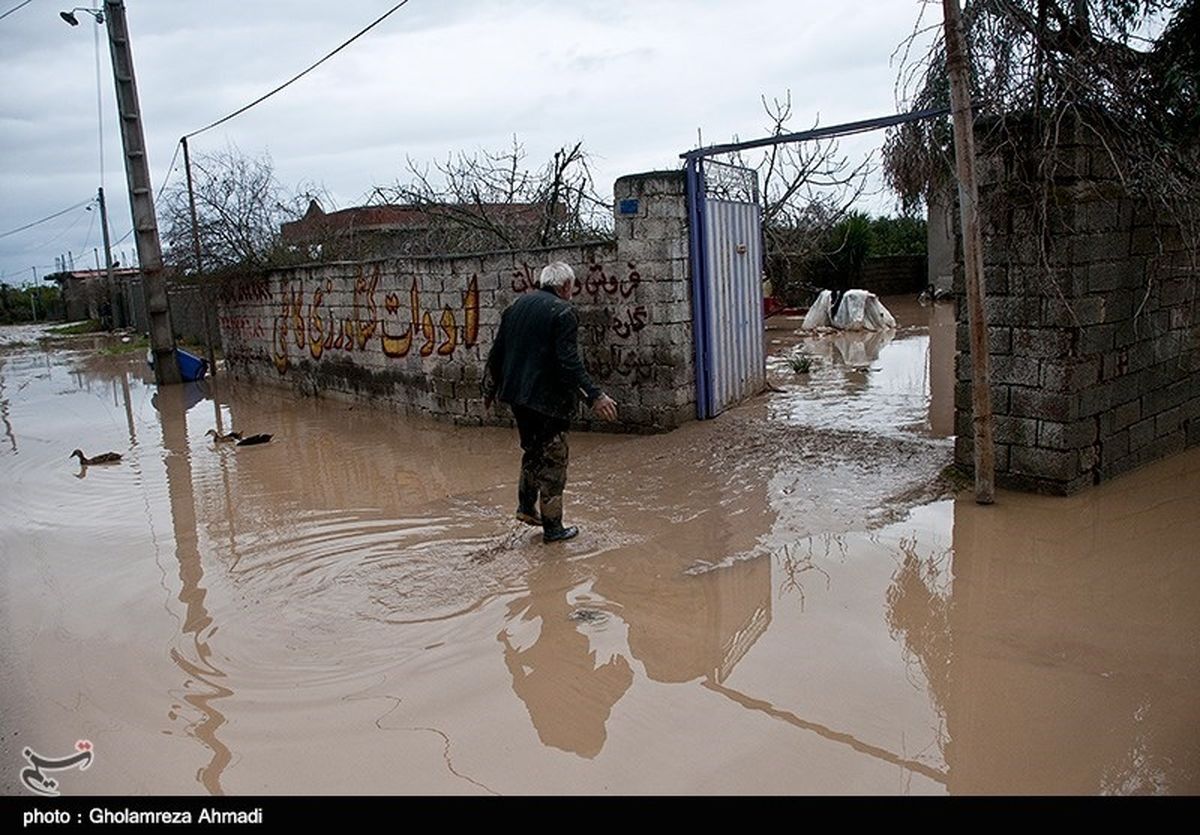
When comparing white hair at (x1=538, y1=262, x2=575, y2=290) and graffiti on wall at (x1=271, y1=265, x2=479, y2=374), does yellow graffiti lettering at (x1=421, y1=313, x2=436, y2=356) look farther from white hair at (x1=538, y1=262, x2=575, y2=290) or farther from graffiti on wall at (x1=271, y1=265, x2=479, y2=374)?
white hair at (x1=538, y1=262, x2=575, y2=290)

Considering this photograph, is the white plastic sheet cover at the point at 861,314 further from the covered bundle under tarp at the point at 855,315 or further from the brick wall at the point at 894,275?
the brick wall at the point at 894,275

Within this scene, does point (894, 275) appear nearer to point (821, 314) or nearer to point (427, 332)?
point (821, 314)

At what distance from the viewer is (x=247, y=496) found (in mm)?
7848

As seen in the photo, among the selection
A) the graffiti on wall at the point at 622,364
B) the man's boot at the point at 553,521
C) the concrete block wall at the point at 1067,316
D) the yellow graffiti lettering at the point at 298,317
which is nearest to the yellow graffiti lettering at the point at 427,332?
the graffiti on wall at the point at 622,364

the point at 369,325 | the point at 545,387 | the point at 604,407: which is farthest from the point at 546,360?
the point at 369,325

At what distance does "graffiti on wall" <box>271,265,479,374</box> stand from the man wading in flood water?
4545mm

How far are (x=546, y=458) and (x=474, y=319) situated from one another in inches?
192

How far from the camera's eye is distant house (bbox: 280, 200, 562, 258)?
41.2 feet

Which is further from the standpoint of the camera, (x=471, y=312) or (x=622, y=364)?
(x=471, y=312)

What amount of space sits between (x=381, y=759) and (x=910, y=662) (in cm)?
214

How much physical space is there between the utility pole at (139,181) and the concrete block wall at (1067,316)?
1455cm

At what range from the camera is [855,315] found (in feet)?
58.9

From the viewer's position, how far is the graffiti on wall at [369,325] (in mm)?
10500
